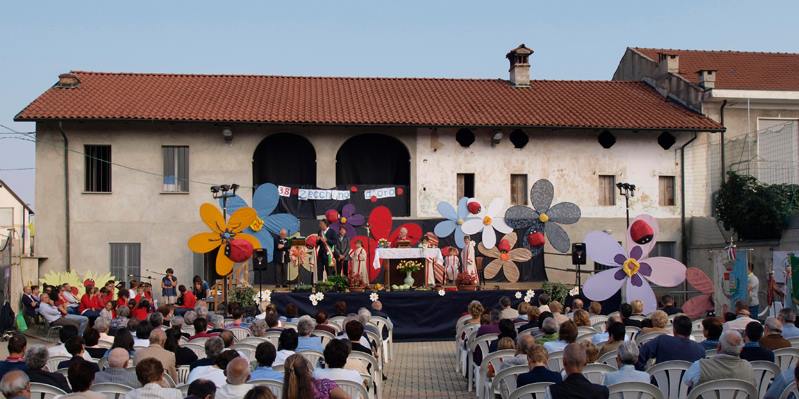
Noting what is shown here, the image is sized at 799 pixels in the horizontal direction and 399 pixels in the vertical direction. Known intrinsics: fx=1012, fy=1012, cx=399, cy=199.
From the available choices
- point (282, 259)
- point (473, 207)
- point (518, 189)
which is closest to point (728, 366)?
point (473, 207)

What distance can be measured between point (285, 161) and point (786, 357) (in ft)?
71.2

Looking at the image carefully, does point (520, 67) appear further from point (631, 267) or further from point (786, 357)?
point (786, 357)

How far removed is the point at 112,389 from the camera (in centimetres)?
800

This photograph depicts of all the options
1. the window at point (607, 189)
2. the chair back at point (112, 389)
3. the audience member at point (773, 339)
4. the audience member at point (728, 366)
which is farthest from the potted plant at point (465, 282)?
the chair back at point (112, 389)

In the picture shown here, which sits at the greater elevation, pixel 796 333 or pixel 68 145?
pixel 68 145

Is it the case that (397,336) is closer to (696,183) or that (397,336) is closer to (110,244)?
(110,244)

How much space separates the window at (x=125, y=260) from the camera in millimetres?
27484

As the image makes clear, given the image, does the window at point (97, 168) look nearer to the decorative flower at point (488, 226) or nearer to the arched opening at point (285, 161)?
the arched opening at point (285, 161)

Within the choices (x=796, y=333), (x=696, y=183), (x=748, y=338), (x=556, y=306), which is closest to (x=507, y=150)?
(x=696, y=183)

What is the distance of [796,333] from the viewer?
37.3 feet

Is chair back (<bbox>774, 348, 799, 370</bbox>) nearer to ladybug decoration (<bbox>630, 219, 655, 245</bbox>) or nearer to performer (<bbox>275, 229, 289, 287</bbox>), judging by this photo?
ladybug decoration (<bbox>630, 219, 655, 245</bbox>)

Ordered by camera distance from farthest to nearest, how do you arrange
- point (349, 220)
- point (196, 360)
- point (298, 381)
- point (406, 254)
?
point (349, 220)
point (406, 254)
point (196, 360)
point (298, 381)

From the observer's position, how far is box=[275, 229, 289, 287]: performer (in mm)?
25225

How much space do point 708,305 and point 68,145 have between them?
17421 mm
